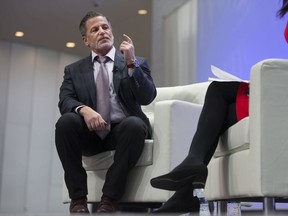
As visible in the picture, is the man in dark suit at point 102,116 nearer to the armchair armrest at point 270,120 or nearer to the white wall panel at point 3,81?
the armchair armrest at point 270,120

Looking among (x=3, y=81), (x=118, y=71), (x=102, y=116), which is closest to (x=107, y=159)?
(x=102, y=116)

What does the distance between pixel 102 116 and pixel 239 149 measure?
2.42ft

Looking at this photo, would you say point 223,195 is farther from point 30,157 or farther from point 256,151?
point 30,157

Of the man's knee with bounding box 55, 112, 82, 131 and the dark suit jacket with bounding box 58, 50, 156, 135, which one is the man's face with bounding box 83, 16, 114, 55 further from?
the man's knee with bounding box 55, 112, 82, 131

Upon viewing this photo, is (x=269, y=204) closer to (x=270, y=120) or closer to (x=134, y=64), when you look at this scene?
(x=270, y=120)

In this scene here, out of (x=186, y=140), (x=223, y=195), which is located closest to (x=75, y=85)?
(x=186, y=140)

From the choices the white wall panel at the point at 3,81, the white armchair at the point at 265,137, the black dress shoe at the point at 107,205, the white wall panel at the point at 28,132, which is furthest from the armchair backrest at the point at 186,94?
the white wall panel at the point at 3,81

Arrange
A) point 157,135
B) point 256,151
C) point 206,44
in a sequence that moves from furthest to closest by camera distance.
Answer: point 206,44 → point 157,135 → point 256,151

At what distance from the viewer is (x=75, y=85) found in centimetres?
253

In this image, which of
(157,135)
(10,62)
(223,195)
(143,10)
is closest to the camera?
(223,195)

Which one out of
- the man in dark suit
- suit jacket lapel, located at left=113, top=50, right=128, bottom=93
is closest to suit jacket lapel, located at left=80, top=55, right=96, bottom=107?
the man in dark suit

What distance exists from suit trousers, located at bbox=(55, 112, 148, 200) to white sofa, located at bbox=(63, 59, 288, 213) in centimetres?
14

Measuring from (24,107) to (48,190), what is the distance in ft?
4.33

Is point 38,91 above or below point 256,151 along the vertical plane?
above
